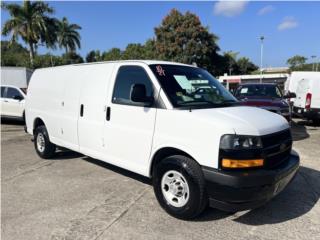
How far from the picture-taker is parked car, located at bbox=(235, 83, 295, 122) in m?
9.19

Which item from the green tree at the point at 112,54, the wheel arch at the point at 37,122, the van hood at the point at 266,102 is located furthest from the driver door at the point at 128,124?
the green tree at the point at 112,54

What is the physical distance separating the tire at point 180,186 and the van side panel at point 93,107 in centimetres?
145

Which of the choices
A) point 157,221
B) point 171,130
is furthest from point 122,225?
point 171,130

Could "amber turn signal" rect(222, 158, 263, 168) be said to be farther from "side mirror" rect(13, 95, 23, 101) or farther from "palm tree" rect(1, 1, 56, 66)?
"palm tree" rect(1, 1, 56, 66)

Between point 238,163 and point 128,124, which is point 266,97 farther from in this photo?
point 238,163

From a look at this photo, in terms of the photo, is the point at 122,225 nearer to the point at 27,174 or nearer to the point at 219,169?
the point at 219,169

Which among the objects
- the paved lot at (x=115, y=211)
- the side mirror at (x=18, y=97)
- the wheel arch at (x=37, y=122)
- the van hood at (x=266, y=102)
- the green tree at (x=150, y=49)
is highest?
the green tree at (x=150, y=49)

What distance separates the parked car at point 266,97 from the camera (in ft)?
30.1

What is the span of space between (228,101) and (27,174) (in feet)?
13.0

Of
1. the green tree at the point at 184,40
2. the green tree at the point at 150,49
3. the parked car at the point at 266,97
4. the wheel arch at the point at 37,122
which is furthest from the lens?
the green tree at the point at 150,49

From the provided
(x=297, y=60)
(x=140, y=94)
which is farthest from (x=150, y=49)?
(x=297, y=60)


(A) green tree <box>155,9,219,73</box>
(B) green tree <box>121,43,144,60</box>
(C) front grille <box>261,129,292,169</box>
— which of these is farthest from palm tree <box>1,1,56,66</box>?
(C) front grille <box>261,129,292,169</box>

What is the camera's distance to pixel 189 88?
4.92 m

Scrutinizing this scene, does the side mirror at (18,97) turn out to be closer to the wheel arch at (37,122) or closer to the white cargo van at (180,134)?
the wheel arch at (37,122)
